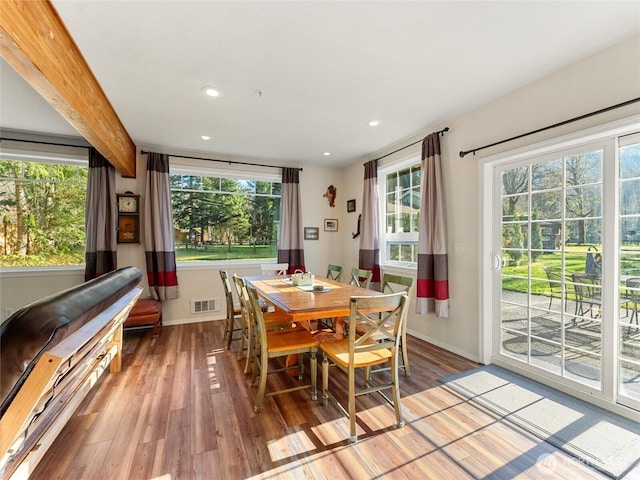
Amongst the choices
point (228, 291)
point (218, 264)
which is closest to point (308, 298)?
point (228, 291)

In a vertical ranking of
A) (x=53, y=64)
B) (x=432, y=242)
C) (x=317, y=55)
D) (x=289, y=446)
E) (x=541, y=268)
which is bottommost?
(x=289, y=446)

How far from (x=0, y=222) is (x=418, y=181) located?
5.38m

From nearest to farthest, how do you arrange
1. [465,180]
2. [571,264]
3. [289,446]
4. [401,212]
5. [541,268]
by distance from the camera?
[289,446] → [571,264] → [541,268] → [465,180] → [401,212]

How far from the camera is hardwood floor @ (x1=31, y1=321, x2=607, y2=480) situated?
1.59 metres

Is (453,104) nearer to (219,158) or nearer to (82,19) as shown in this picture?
(82,19)

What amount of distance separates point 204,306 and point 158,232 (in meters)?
1.29

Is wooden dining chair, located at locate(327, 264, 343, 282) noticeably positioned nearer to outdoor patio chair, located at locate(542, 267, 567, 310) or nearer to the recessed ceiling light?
outdoor patio chair, located at locate(542, 267, 567, 310)

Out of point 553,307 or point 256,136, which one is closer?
point 553,307

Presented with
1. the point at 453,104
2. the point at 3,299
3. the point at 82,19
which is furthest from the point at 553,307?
the point at 3,299

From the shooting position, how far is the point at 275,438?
1843 mm

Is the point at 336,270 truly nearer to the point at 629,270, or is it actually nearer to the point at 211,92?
the point at 211,92

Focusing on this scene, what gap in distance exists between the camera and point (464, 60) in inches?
83.7

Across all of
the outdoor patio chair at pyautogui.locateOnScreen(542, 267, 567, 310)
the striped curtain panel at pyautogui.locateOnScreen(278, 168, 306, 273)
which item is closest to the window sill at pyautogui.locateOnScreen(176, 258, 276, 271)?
the striped curtain panel at pyautogui.locateOnScreen(278, 168, 306, 273)

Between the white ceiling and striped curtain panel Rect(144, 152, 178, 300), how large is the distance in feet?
2.58
